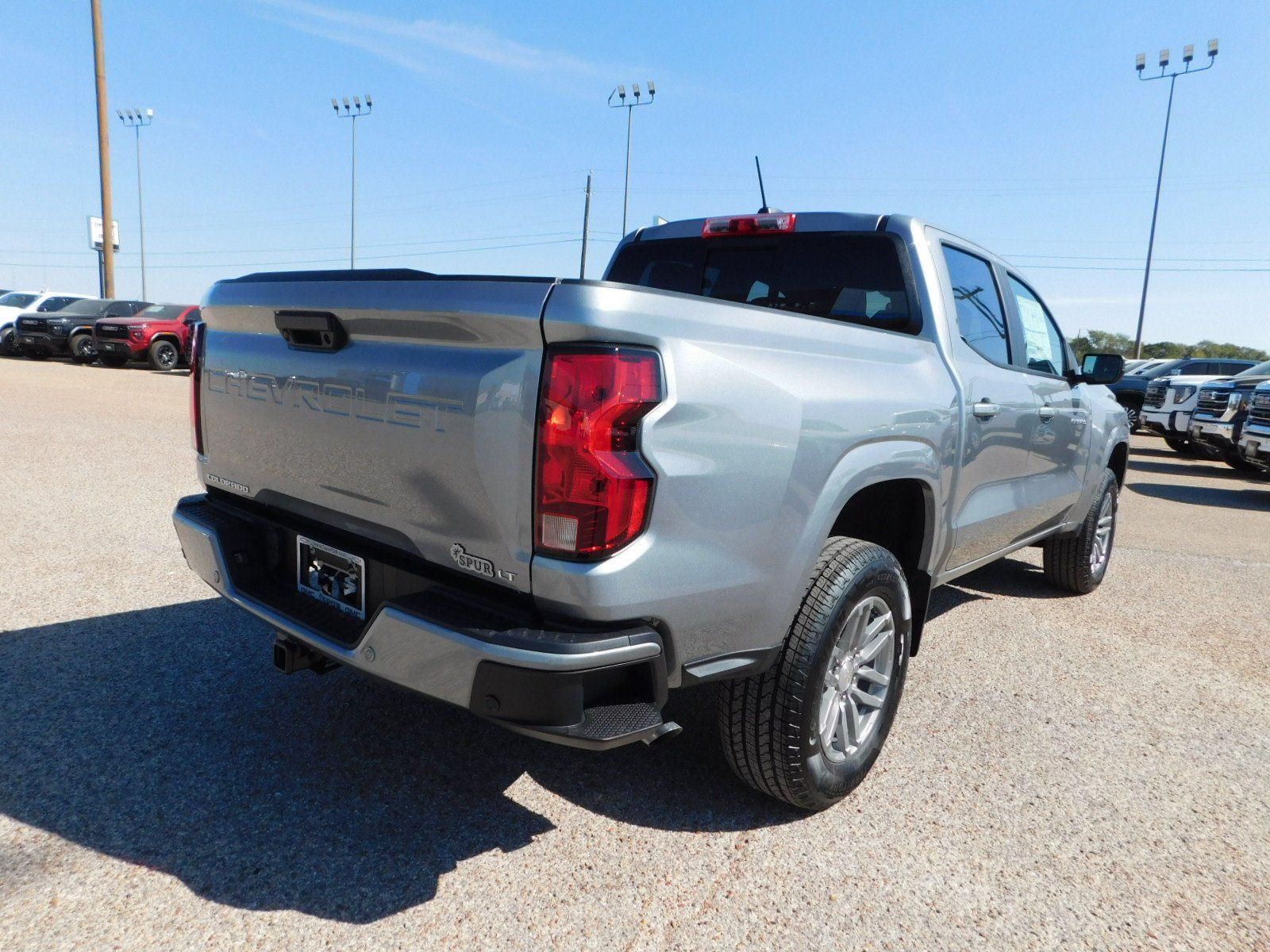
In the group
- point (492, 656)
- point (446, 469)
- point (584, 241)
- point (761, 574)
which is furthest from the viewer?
point (584, 241)

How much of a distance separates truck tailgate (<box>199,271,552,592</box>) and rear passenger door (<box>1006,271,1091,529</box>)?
285cm

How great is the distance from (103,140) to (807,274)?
2439cm

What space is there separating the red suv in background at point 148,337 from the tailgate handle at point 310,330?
19.4 m

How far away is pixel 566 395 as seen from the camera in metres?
1.90

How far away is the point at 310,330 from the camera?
7.85 ft

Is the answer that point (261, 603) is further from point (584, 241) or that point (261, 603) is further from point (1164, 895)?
point (584, 241)

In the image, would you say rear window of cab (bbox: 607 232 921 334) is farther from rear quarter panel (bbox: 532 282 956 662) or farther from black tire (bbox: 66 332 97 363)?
black tire (bbox: 66 332 97 363)

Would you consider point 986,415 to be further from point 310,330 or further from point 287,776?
point 287,776

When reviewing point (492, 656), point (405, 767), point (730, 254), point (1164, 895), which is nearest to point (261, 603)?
point (405, 767)

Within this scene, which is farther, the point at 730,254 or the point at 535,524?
the point at 730,254

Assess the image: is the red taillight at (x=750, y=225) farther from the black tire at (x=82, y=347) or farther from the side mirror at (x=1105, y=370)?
the black tire at (x=82, y=347)

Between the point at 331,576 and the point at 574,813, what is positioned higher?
the point at 331,576

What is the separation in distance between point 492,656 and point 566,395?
0.58 m

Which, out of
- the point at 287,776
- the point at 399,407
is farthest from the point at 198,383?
the point at 287,776
